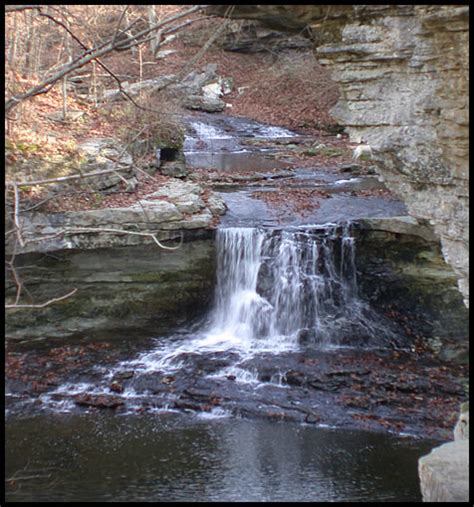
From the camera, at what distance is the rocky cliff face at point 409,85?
4.51 meters

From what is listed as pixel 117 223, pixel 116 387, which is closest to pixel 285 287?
pixel 117 223

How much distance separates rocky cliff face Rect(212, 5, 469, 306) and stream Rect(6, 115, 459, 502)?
317cm

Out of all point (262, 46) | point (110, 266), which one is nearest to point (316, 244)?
point (110, 266)

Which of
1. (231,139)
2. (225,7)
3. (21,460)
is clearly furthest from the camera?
(231,139)

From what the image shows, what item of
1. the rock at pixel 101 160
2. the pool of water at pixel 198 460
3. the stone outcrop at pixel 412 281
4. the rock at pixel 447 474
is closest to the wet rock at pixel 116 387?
the pool of water at pixel 198 460

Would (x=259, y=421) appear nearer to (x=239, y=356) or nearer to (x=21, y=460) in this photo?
(x=239, y=356)

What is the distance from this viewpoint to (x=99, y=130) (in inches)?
525

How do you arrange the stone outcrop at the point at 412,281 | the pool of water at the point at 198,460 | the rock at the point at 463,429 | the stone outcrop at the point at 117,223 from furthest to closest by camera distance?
1. the stone outcrop at the point at 412,281
2. the stone outcrop at the point at 117,223
3. the pool of water at the point at 198,460
4. the rock at the point at 463,429

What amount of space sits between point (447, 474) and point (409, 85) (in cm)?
300

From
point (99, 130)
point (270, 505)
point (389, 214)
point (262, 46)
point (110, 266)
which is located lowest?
point (270, 505)

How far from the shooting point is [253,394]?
8562mm

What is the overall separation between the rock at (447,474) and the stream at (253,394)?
6.60ft

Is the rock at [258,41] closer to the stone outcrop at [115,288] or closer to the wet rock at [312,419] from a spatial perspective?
the stone outcrop at [115,288]

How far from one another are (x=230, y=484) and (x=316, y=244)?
5.20 m
